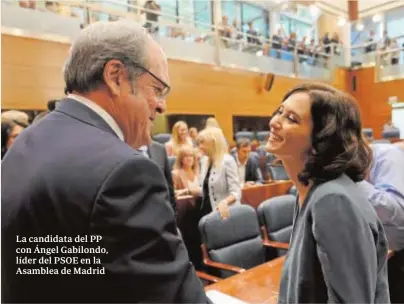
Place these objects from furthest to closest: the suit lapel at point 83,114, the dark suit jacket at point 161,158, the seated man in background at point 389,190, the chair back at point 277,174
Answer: the chair back at point 277,174
the dark suit jacket at point 161,158
the seated man in background at point 389,190
the suit lapel at point 83,114

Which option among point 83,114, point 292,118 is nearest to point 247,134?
point 292,118

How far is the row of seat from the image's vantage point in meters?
2.29

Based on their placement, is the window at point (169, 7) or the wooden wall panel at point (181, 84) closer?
the wooden wall panel at point (181, 84)

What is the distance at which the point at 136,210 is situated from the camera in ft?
1.92

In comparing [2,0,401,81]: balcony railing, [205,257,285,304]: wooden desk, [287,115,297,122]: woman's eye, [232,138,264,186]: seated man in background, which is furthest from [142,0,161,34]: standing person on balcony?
[287,115,297,122]: woman's eye

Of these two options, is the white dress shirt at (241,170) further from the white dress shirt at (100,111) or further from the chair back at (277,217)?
the white dress shirt at (100,111)

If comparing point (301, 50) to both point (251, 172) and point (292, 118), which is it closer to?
point (251, 172)

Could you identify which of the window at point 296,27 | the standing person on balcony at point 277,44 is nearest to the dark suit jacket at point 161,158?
the standing person on balcony at point 277,44

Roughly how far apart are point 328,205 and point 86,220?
1.86 ft

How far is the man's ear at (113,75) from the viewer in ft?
2.36

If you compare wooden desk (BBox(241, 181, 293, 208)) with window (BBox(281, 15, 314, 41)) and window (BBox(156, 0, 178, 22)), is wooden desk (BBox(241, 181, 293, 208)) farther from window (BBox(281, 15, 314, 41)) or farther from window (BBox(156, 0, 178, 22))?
window (BBox(281, 15, 314, 41))

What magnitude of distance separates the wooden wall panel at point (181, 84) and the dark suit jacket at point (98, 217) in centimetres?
517

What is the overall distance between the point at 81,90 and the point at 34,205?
0.26 m

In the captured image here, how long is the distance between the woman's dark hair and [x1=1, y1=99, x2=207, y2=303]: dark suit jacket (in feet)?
1.66
